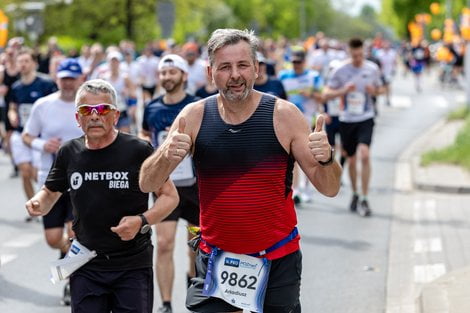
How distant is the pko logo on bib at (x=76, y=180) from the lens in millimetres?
5848

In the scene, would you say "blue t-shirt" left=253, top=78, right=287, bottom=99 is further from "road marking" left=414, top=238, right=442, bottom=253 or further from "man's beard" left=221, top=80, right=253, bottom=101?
"man's beard" left=221, top=80, right=253, bottom=101

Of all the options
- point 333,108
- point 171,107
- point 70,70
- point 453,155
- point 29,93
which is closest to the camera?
point 171,107

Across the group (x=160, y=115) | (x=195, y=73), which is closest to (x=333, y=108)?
(x=195, y=73)

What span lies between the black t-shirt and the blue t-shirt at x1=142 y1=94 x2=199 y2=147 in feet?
8.45

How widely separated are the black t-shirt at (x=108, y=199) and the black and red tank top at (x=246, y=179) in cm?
76

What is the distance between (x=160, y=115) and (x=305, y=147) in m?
3.59

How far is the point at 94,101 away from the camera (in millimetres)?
5855

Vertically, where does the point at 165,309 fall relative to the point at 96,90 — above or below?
below

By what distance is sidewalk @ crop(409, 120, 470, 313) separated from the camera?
7.64 metres

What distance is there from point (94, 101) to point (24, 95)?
6916mm

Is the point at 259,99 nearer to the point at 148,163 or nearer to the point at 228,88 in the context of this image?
the point at 228,88

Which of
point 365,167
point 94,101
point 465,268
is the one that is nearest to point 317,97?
point 365,167

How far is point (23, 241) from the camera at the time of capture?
11461 mm

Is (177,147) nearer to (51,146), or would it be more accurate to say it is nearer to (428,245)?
(51,146)
